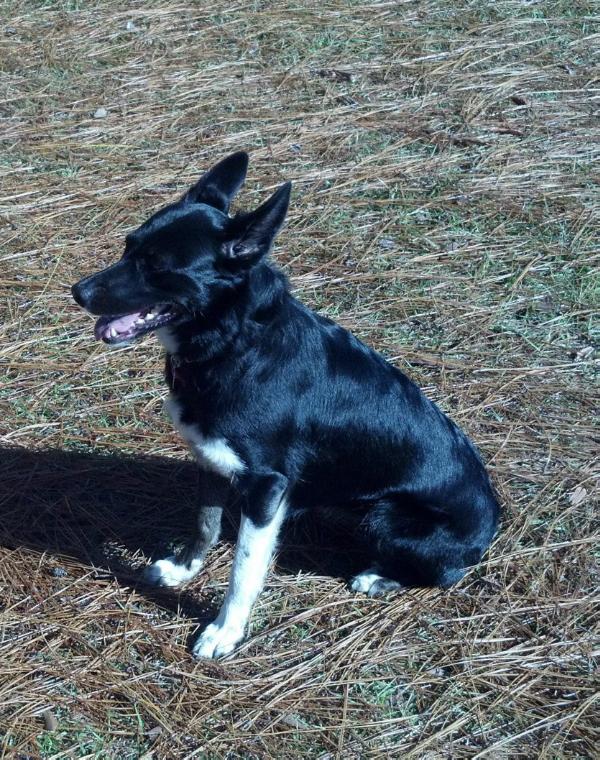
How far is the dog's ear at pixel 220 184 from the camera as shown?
3531mm

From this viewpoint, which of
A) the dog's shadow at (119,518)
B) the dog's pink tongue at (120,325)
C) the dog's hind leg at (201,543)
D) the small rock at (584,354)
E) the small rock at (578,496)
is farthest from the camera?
the small rock at (584,354)

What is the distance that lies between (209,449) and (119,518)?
967 mm

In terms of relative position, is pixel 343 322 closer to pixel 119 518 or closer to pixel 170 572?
pixel 119 518

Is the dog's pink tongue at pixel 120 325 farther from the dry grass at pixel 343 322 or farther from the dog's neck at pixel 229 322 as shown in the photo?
the dry grass at pixel 343 322

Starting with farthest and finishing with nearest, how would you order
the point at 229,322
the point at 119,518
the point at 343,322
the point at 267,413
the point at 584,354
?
1. the point at 343,322
2. the point at 584,354
3. the point at 119,518
4. the point at 267,413
5. the point at 229,322

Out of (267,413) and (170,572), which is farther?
(170,572)

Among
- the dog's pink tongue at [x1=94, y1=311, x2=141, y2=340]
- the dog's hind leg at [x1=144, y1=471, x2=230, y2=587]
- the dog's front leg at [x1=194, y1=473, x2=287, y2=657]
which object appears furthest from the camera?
the dog's hind leg at [x1=144, y1=471, x2=230, y2=587]

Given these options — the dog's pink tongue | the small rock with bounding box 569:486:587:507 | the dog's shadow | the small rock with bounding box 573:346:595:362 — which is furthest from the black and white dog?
the small rock with bounding box 573:346:595:362

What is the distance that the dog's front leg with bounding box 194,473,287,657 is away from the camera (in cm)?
349

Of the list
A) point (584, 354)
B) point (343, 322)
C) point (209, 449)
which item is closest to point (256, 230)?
point (209, 449)

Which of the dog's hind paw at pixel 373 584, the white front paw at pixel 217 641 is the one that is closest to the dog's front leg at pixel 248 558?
the white front paw at pixel 217 641

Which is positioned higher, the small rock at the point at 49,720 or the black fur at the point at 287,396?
the black fur at the point at 287,396

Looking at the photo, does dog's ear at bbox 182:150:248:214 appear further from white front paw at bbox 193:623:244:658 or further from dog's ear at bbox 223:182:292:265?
white front paw at bbox 193:623:244:658

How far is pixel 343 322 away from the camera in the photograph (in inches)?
212
